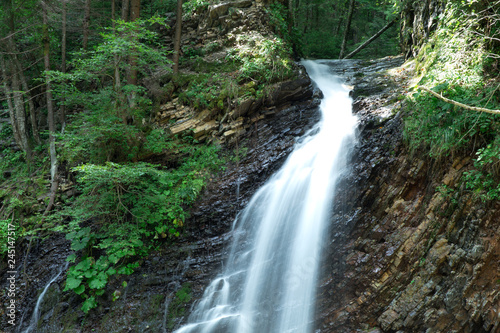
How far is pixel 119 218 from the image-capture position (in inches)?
259

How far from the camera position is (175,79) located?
9.41m

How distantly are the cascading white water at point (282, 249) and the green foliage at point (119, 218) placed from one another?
1.69 m

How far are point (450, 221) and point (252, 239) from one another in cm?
374

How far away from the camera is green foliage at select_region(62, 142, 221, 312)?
19.9 ft

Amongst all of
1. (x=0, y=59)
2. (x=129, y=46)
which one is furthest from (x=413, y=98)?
(x=0, y=59)

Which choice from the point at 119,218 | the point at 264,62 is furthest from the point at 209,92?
the point at 119,218

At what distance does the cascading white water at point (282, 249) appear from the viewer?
17.2ft

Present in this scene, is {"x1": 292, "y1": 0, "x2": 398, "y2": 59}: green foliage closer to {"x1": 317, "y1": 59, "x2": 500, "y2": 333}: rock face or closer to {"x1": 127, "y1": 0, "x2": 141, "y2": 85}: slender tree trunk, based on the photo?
{"x1": 127, "y1": 0, "x2": 141, "y2": 85}: slender tree trunk

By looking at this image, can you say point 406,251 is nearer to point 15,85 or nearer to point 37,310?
point 37,310

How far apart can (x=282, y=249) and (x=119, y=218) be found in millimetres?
3774

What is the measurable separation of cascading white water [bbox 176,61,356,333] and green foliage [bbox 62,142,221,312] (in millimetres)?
1689

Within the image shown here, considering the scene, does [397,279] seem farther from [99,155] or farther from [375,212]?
[99,155]

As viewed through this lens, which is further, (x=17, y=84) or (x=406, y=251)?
(x=17, y=84)

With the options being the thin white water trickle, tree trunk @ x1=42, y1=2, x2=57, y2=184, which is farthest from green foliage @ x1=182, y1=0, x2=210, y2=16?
the thin white water trickle
